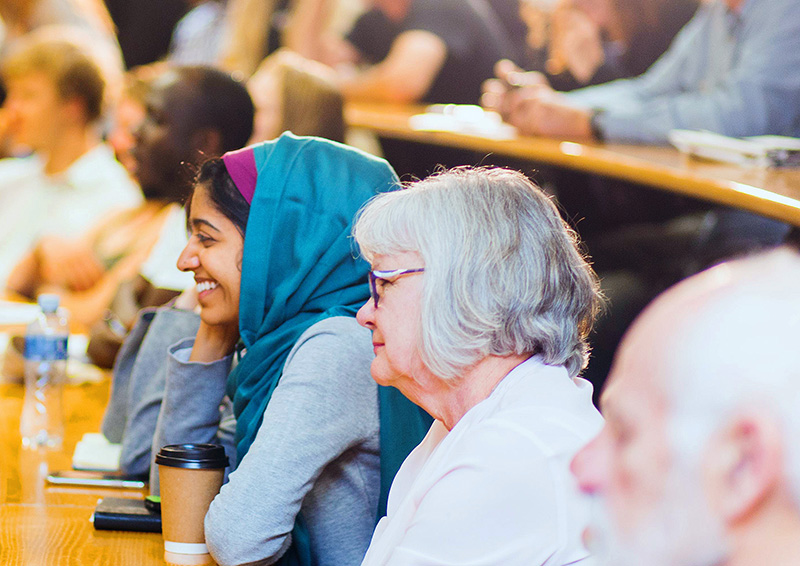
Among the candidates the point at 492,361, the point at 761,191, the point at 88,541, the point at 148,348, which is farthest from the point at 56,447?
the point at 761,191

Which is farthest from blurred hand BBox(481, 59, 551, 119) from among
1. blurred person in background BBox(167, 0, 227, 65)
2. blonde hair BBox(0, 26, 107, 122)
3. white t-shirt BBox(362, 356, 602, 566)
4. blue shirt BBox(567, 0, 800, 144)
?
white t-shirt BBox(362, 356, 602, 566)

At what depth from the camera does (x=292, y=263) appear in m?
1.54

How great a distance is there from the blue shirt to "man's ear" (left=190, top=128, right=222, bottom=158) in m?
1.36

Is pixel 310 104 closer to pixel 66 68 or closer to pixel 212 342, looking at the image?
pixel 66 68

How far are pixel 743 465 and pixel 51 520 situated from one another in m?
1.25

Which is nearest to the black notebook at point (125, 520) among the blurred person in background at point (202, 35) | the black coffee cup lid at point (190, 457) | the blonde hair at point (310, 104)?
the black coffee cup lid at point (190, 457)

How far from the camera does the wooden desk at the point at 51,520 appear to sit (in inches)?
51.7

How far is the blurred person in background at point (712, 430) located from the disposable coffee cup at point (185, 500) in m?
0.90

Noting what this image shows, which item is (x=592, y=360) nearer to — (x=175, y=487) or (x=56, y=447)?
(x=56, y=447)

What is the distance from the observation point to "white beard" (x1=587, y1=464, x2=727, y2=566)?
477 millimetres

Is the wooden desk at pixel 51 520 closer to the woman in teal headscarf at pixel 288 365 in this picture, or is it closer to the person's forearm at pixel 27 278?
the woman in teal headscarf at pixel 288 365

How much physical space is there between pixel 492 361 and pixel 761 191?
1032 millimetres

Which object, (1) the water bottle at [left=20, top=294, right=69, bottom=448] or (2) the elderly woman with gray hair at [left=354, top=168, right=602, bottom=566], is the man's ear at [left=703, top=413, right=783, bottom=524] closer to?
(2) the elderly woman with gray hair at [left=354, top=168, right=602, bottom=566]

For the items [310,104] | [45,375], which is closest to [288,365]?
[45,375]
